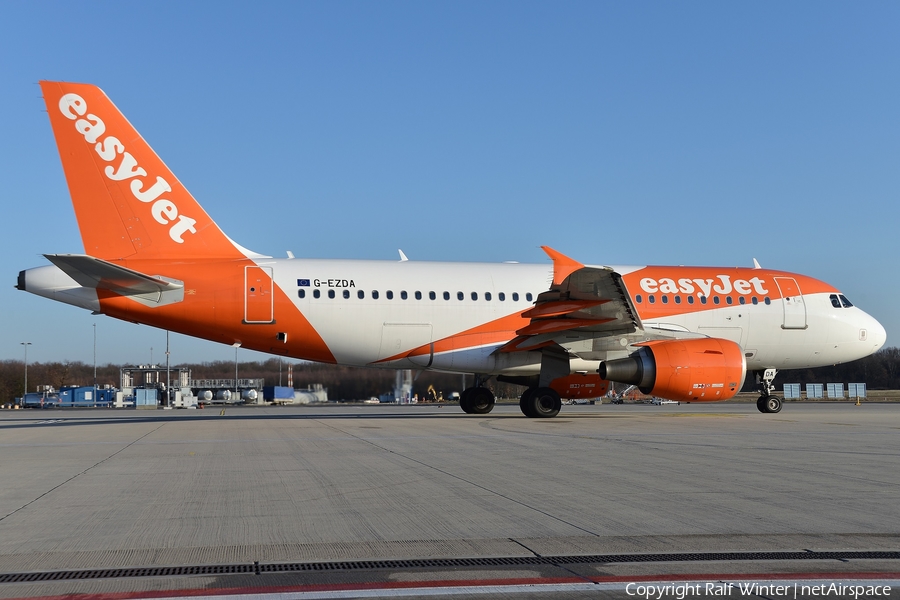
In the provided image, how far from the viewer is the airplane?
19.4 m

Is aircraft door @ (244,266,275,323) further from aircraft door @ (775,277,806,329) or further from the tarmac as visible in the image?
aircraft door @ (775,277,806,329)

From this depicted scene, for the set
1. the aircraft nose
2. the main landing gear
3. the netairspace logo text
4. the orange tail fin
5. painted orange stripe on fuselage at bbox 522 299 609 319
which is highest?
the orange tail fin

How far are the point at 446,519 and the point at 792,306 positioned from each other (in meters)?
20.4

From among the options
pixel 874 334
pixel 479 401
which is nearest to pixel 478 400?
pixel 479 401

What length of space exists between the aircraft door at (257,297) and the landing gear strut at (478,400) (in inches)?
268

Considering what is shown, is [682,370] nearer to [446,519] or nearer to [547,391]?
[547,391]

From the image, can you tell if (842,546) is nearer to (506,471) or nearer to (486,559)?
(486,559)

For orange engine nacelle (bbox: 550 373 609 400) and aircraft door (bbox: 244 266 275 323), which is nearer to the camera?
aircraft door (bbox: 244 266 275 323)

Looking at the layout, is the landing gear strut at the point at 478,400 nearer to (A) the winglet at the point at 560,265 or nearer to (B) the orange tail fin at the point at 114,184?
(A) the winglet at the point at 560,265

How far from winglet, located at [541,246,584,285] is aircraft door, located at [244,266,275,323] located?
701 cm

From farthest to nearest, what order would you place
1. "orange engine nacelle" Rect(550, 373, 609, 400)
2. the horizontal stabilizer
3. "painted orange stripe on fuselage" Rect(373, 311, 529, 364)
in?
1. "painted orange stripe on fuselage" Rect(373, 311, 529, 364)
2. "orange engine nacelle" Rect(550, 373, 609, 400)
3. the horizontal stabilizer

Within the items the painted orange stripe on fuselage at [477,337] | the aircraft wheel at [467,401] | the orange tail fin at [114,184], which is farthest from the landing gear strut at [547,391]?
the orange tail fin at [114,184]

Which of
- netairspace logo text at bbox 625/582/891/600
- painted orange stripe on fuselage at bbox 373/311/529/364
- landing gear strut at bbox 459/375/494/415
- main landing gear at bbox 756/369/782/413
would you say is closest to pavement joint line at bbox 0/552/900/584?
netairspace logo text at bbox 625/582/891/600

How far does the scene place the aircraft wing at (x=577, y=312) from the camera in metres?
19.7
